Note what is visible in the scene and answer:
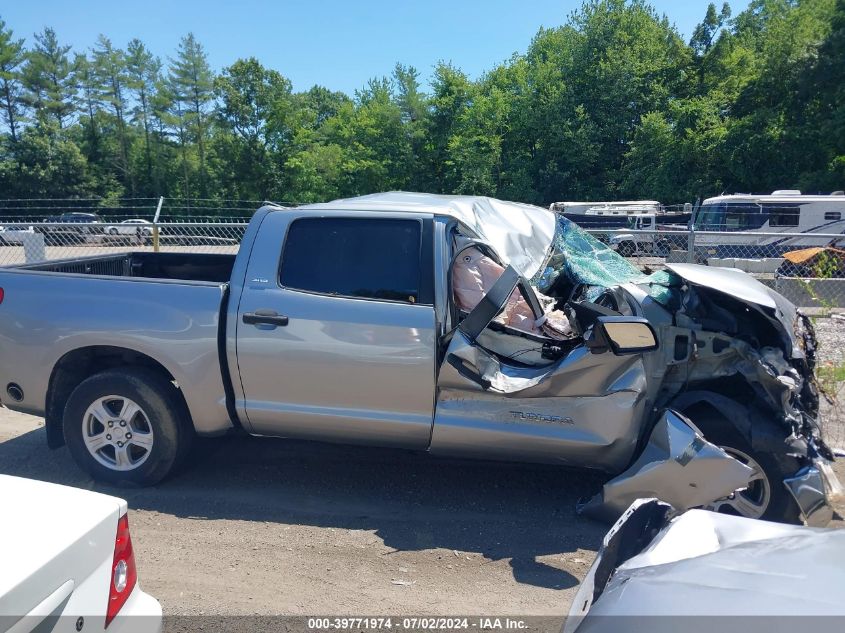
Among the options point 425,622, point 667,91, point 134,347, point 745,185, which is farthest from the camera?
point 667,91

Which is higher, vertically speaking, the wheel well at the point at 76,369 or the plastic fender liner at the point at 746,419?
the wheel well at the point at 76,369

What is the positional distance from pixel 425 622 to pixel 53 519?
1.86 meters

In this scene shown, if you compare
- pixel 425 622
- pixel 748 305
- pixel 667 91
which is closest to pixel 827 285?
pixel 748 305

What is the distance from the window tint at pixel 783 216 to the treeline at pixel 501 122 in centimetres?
1218

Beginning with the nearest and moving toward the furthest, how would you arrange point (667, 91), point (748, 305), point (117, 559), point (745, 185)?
point (117, 559)
point (748, 305)
point (745, 185)
point (667, 91)

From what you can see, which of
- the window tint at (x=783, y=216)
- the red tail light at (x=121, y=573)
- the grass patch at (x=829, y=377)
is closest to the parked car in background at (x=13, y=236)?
the red tail light at (x=121, y=573)

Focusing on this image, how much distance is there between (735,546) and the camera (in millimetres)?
2213

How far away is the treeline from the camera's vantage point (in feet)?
104

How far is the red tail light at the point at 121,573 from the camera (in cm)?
227

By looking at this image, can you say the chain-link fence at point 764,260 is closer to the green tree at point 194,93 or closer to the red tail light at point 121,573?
the red tail light at point 121,573

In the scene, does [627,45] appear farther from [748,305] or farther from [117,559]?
[117,559]

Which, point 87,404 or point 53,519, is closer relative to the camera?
point 53,519

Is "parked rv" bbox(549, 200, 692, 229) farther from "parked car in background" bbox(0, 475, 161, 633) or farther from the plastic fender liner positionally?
"parked car in background" bbox(0, 475, 161, 633)

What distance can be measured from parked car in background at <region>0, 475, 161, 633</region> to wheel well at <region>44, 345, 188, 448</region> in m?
2.30
